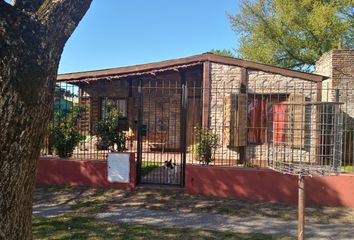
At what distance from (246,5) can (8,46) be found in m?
27.0

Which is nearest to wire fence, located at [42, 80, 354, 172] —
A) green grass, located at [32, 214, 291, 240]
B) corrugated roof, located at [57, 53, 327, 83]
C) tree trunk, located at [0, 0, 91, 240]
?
corrugated roof, located at [57, 53, 327, 83]

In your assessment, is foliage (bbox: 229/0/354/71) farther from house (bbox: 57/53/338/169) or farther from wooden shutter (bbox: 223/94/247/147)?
wooden shutter (bbox: 223/94/247/147)

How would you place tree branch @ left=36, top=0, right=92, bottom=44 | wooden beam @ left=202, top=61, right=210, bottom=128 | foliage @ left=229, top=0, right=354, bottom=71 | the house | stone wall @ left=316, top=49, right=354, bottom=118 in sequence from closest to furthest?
tree branch @ left=36, top=0, right=92, bottom=44 → the house → wooden beam @ left=202, top=61, right=210, bottom=128 → stone wall @ left=316, top=49, right=354, bottom=118 → foliage @ left=229, top=0, right=354, bottom=71

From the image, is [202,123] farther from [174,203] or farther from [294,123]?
[294,123]

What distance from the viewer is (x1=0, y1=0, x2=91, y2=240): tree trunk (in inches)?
93.5

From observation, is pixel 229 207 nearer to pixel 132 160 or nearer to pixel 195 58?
pixel 132 160

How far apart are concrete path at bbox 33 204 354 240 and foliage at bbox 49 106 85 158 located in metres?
2.31

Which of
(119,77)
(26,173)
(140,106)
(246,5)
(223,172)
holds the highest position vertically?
(246,5)

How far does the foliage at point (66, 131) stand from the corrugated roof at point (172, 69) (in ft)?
14.9

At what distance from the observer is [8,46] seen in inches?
93.0

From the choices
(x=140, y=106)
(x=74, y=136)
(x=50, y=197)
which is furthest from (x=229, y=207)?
(x=74, y=136)

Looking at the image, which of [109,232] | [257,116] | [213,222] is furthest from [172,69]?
[109,232]

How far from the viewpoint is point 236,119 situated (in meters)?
11.1

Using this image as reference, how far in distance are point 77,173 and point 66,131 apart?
1228 mm
